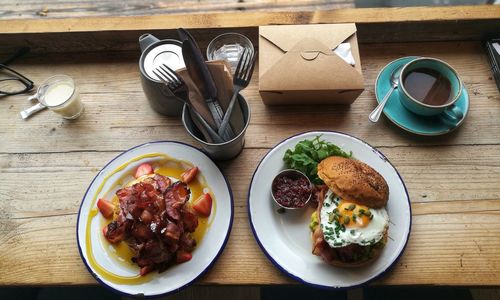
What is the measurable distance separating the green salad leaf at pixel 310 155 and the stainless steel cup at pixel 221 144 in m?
0.17

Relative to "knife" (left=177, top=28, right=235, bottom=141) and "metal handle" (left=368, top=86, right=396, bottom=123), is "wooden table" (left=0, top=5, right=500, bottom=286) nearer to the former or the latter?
"metal handle" (left=368, top=86, right=396, bottom=123)

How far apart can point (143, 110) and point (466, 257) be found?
1.14m

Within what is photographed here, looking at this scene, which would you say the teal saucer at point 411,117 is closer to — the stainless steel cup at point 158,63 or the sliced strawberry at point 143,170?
the stainless steel cup at point 158,63

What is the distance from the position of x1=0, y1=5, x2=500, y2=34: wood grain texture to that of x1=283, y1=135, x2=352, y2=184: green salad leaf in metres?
0.50

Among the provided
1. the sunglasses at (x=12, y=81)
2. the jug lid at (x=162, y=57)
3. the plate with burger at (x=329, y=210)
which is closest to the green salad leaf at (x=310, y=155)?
the plate with burger at (x=329, y=210)

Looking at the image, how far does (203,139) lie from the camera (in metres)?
1.19

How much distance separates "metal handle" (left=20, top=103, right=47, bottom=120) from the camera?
1.37m

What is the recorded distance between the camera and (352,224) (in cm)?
104

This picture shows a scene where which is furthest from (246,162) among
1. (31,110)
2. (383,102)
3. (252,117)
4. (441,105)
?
(31,110)

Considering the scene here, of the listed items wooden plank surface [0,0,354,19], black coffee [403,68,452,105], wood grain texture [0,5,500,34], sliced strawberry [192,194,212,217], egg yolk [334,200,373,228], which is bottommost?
sliced strawberry [192,194,212,217]

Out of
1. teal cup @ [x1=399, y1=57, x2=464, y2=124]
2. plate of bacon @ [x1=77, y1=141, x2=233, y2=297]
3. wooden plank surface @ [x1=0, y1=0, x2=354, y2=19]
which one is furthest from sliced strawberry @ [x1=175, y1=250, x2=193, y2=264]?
wooden plank surface @ [x1=0, y1=0, x2=354, y2=19]

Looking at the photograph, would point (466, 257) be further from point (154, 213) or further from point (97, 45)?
point (97, 45)

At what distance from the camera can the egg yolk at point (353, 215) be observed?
1.04 m

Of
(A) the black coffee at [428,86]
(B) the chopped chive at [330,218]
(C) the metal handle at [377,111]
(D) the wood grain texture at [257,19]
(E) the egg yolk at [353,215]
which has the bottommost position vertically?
(B) the chopped chive at [330,218]
